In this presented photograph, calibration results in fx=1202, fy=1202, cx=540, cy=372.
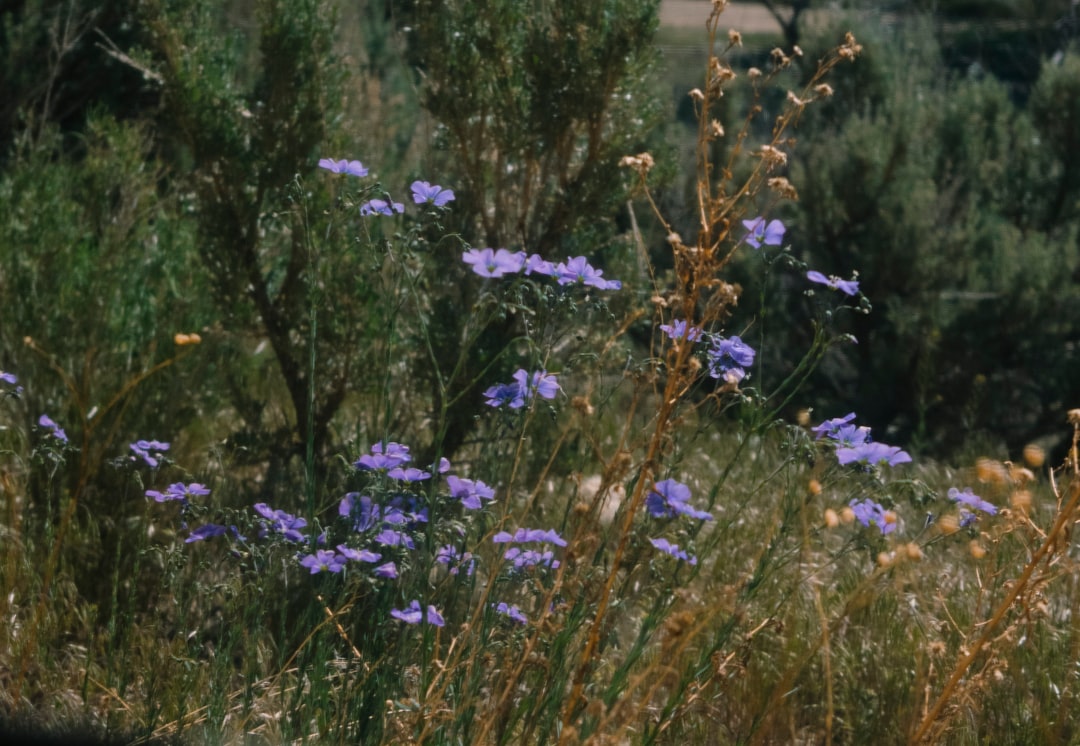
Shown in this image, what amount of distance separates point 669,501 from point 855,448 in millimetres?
397

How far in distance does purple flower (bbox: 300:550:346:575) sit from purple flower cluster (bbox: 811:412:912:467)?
1027 mm

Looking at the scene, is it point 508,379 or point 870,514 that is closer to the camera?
point 870,514

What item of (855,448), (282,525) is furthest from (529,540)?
(855,448)

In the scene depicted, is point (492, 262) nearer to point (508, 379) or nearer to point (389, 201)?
point (389, 201)

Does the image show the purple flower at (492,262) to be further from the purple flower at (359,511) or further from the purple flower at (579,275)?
the purple flower at (359,511)

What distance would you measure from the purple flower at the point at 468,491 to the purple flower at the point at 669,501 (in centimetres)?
33

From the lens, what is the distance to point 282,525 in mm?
2611

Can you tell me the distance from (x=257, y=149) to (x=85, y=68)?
4.38 metres

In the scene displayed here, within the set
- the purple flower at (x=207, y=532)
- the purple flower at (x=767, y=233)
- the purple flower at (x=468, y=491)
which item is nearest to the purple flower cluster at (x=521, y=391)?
the purple flower at (x=468, y=491)

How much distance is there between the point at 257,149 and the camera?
4.33 m

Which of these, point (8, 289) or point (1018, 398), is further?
point (1018, 398)

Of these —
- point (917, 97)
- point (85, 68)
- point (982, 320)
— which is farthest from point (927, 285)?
point (85, 68)

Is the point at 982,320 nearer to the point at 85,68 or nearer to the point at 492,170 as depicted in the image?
the point at 492,170

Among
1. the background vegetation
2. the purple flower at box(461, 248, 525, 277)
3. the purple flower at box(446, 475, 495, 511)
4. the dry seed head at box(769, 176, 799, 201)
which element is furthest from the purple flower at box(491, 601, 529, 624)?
the dry seed head at box(769, 176, 799, 201)
